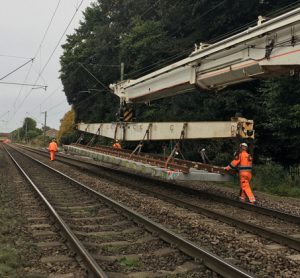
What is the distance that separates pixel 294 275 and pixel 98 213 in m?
5.47

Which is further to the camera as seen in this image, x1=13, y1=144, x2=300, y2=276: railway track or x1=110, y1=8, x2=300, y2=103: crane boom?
x1=110, y1=8, x2=300, y2=103: crane boom

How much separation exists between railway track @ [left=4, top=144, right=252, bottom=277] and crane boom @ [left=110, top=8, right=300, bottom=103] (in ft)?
15.4

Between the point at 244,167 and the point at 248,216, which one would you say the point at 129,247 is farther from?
the point at 244,167

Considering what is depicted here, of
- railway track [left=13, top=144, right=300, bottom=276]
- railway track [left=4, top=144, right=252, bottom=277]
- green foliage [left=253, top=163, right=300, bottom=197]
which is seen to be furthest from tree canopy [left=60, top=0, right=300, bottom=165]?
railway track [left=4, top=144, right=252, bottom=277]

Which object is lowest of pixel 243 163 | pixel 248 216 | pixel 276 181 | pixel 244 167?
pixel 248 216

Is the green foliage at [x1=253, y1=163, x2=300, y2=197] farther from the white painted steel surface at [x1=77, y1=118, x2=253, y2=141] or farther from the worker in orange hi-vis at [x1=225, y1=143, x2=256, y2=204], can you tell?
the white painted steel surface at [x1=77, y1=118, x2=253, y2=141]

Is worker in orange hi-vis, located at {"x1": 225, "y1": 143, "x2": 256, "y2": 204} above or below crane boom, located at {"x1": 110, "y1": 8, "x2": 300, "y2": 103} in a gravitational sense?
below

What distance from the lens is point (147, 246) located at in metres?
6.91

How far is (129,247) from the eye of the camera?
22.5 feet

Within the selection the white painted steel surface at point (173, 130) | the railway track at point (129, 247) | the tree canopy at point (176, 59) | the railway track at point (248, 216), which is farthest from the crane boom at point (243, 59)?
the railway track at point (129, 247)

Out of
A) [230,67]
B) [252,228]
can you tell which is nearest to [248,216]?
[252,228]

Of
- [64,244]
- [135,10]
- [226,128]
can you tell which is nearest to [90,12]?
[135,10]

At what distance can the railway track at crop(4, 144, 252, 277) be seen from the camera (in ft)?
18.2

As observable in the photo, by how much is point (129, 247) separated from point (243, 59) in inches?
238
